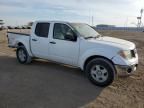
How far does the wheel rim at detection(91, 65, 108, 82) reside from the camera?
5.44 metres

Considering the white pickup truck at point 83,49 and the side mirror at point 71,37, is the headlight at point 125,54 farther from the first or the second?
the side mirror at point 71,37

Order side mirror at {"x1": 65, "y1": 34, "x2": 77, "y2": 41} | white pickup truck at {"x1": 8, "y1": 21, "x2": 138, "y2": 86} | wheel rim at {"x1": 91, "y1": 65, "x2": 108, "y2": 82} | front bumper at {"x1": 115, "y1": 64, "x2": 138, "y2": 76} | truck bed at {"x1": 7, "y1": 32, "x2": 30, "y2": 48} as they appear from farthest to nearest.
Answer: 1. truck bed at {"x1": 7, "y1": 32, "x2": 30, "y2": 48}
2. side mirror at {"x1": 65, "y1": 34, "x2": 77, "y2": 41}
3. wheel rim at {"x1": 91, "y1": 65, "x2": 108, "y2": 82}
4. white pickup truck at {"x1": 8, "y1": 21, "x2": 138, "y2": 86}
5. front bumper at {"x1": 115, "y1": 64, "x2": 138, "y2": 76}

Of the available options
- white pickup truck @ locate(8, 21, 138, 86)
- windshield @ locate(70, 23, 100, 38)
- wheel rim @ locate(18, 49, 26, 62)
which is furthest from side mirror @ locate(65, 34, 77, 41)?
wheel rim @ locate(18, 49, 26, 62)

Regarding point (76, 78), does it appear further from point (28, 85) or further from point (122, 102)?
point (122, 102)

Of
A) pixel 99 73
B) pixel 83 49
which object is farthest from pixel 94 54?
pixel 99 73

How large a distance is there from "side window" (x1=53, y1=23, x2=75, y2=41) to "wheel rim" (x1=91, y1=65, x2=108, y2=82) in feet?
4.09

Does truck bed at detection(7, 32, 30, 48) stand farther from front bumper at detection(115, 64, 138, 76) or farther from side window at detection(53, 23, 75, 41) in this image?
front bumper at detection(115, 64, 138, 76)

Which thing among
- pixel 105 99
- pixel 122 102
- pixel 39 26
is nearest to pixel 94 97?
pixel 105 99

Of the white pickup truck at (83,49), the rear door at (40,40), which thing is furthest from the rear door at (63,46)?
the rear door at (40,40)

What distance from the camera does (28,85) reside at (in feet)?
18.1

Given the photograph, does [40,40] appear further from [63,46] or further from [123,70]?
[123,70]

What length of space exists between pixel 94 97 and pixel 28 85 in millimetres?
2005

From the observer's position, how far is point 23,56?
26.7ft

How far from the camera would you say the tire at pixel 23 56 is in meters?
7.98
